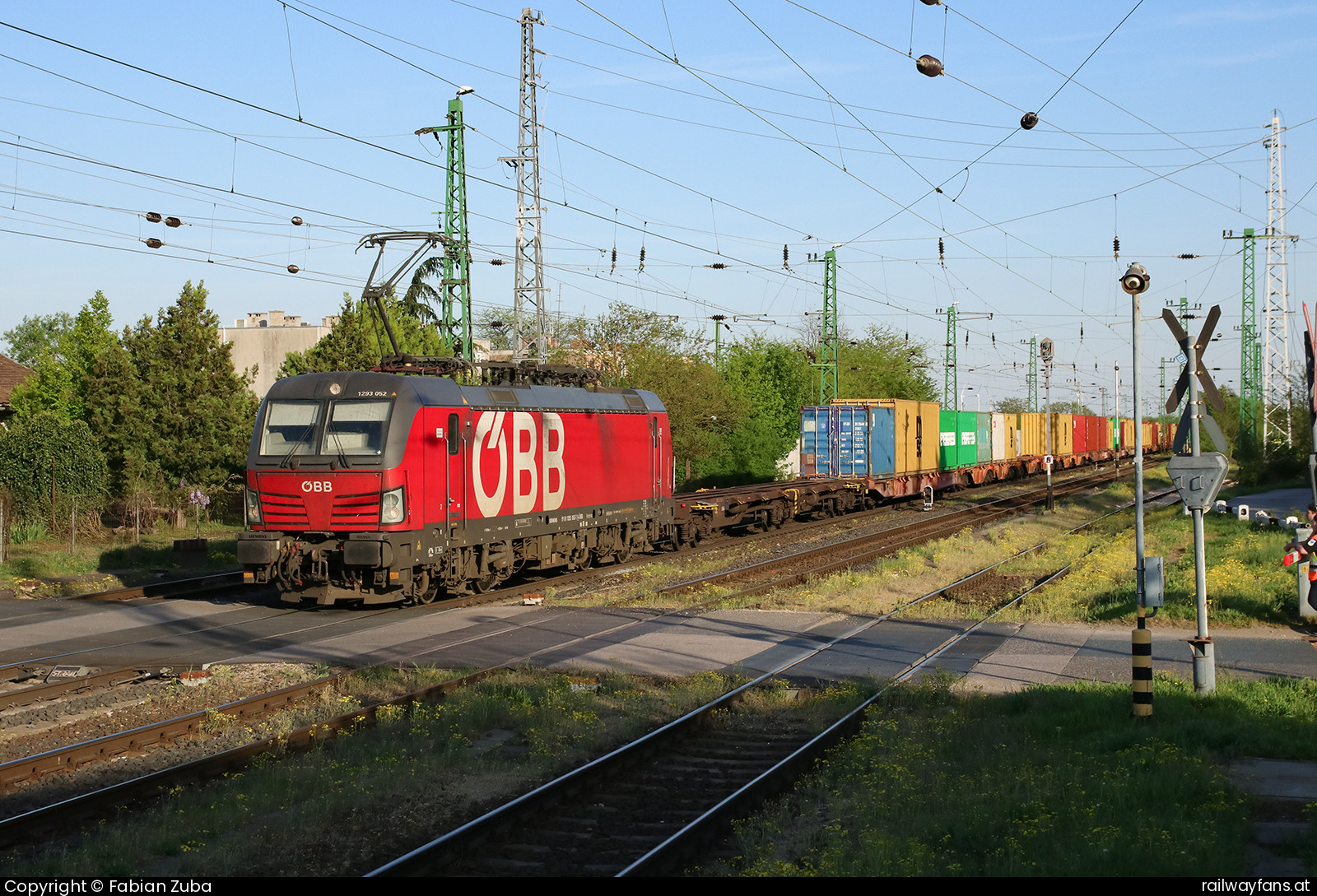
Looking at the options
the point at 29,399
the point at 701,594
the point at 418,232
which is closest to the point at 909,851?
the point at 701,594

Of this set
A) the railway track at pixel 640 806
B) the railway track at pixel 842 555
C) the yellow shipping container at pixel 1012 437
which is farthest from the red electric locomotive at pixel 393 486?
the yellow shipping container at pixel 1012 437

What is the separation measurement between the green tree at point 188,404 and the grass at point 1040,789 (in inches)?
928

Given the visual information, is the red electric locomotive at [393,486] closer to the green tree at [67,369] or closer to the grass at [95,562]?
the grass at [95,562]

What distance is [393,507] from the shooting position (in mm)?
16031

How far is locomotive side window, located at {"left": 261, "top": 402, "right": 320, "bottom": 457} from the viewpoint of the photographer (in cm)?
1645

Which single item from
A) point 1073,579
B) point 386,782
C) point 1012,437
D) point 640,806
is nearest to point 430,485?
point 386,782

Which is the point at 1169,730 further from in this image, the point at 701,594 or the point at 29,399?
the point at 29,399

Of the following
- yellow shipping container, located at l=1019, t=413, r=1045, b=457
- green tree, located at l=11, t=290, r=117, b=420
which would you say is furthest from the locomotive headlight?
yellow shipping container, located at l=1019, t=413, r=1045, b=457

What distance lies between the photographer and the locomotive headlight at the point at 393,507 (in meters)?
16.0

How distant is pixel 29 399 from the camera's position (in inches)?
1565

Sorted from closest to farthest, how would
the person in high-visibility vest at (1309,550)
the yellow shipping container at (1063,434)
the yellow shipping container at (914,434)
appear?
the person in high-visibility vest at (1309,550), the yellow shipping container at (914,434), the yellow shipping container at (1063,434)

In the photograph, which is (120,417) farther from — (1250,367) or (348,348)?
(1250,367)

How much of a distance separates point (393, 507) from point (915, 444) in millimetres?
26775

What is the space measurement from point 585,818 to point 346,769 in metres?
2.22
